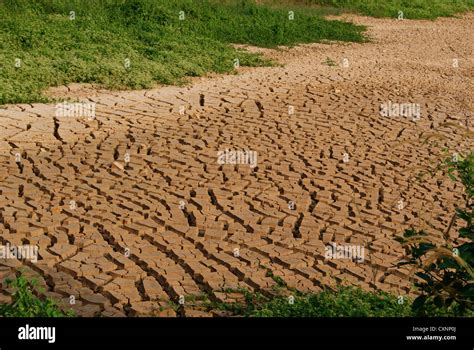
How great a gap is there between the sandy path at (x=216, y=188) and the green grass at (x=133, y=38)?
654mm

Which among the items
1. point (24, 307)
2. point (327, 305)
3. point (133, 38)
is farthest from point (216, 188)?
point (133, 38)

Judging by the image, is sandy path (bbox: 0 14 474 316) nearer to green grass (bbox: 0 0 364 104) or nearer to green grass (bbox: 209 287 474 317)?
green grass (bbox: 209 287 474 317)

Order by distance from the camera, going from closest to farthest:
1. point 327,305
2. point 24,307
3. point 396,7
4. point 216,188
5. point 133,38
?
point 24,307
point 327,305
point 216,188
point 133,38
point 396,7

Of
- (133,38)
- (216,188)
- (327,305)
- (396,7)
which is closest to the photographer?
(327,305)

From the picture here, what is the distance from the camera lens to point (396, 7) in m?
21.0

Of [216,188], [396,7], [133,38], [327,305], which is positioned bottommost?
[327,305]

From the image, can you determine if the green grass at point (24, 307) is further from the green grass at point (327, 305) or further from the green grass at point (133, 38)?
the green grass at point (133, 38)

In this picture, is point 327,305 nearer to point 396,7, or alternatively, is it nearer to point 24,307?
point 24,307

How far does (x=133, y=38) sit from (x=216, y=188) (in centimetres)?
656

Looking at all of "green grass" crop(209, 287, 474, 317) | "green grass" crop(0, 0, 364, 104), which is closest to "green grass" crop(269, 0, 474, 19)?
"green grass" crop(0, 0, 364, 104)

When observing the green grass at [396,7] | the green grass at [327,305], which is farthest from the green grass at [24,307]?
the green grass at [396,7]

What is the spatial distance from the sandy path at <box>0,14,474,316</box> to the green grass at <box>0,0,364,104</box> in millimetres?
654

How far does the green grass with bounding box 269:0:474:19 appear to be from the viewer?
65.8ft

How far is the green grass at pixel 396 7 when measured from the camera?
20.0 meters
